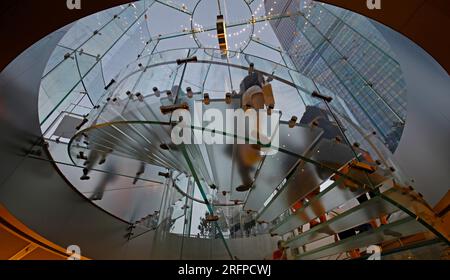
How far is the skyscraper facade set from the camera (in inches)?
129

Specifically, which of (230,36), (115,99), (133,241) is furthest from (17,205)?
(230,36)

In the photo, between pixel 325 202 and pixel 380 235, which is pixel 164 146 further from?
pixel 380 235

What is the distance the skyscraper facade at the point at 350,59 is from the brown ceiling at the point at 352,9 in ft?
3.07

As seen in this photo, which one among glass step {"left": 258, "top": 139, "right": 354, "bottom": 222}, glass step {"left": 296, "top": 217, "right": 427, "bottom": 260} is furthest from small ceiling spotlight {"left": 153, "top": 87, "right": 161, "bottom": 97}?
glass step {"left": 296, "top": 217, "right": 427, "bottom": 260}

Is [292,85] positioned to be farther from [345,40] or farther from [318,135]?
[345,40]

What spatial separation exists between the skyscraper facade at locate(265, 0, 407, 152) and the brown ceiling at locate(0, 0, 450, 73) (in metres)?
0.93

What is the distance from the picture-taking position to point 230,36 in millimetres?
3539

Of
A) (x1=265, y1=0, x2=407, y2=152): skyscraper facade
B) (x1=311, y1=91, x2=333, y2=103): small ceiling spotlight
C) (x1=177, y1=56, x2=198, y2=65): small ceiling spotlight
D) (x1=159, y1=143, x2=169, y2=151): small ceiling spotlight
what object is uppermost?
(x1=265, y1=0, x2=407, y2=152): skyscraper facade

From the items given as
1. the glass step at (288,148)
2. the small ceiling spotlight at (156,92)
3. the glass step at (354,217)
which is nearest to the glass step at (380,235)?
the glass step at (354,217)

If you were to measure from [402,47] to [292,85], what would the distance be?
106 centimetres

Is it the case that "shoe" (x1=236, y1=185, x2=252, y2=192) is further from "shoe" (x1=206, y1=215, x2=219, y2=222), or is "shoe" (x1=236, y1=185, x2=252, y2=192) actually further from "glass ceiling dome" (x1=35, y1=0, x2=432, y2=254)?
"shoe" (x1=206, y1=215, x2=219, y2=222)

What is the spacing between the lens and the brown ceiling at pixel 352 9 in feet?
4.88

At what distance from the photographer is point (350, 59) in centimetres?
463

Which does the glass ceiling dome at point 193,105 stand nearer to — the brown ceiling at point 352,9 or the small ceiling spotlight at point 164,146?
the small ceiling spotlight at point 164,146
